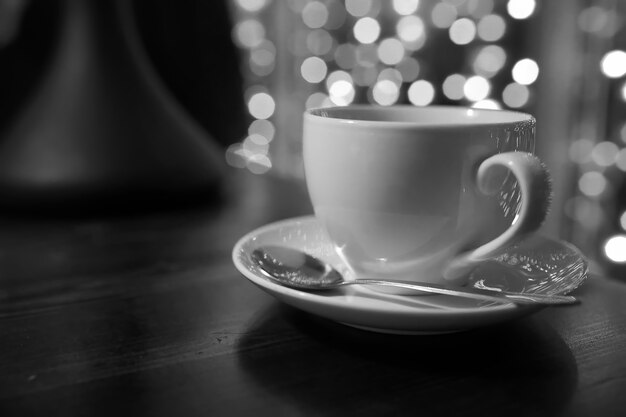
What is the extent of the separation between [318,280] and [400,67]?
1398 mm

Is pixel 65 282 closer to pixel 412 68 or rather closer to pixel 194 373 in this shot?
pixel 194 373

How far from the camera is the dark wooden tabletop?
0.26 m

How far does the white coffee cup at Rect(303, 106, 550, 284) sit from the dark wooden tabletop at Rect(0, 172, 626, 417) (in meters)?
0.05

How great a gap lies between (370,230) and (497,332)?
90 mm

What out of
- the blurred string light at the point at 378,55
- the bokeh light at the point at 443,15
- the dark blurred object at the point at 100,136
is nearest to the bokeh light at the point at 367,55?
the blurred string light at the point at 378,55

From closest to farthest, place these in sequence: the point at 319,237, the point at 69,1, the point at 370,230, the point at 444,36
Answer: the point at 370,230, the point at 319,237, the point at 69,1, the point at 444,36

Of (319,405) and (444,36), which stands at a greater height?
(444,36)

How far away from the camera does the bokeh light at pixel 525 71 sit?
1.38 m

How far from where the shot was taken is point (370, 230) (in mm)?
361

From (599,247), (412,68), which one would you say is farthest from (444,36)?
(599,247)

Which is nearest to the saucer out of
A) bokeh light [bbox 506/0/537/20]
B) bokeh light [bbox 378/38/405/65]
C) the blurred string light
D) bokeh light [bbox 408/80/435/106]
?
the blurred string light

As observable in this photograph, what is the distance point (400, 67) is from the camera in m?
1.68

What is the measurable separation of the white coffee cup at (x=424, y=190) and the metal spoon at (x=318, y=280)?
0.08 feet

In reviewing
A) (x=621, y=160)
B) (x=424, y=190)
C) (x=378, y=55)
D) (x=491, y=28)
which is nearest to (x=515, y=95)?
(x=491, y=28)
